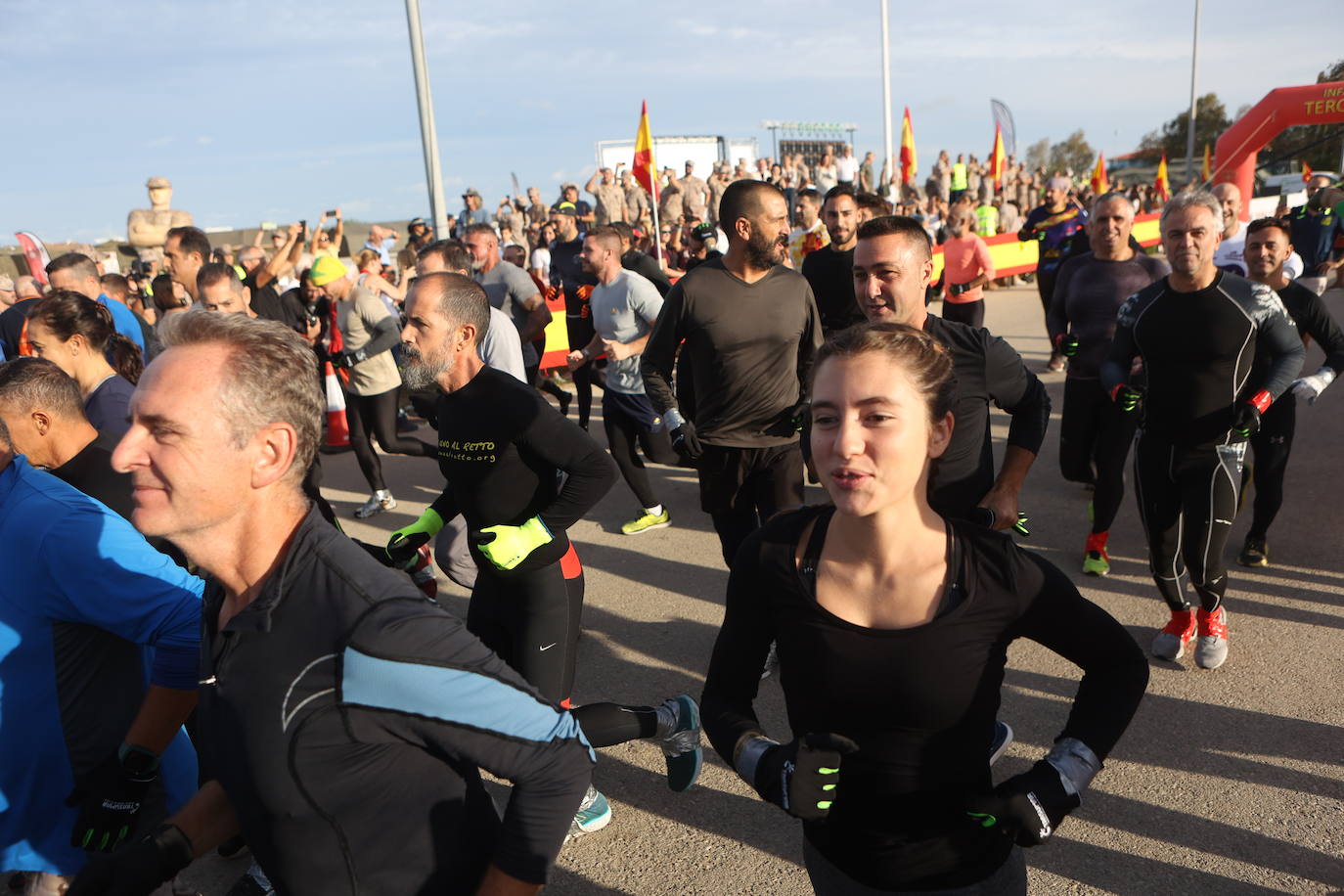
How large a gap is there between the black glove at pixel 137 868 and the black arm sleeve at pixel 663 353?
297 centimetres

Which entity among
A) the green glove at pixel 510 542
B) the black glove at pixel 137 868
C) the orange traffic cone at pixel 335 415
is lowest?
the orange traffic cone at pixel 335 415

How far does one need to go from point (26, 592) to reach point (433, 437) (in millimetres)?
7516

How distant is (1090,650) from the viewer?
5.81 ft

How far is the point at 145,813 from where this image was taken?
8.32 feet

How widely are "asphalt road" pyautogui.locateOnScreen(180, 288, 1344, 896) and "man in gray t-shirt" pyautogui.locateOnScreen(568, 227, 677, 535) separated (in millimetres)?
642

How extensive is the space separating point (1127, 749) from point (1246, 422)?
147 centimetres

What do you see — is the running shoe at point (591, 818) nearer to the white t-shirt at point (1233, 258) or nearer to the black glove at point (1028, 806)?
the black glove at point (1028, 806)

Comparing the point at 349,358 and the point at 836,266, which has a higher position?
the point at 836,266

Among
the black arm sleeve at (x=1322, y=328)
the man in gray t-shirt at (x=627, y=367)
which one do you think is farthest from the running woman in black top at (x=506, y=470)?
the black arm sleeve at (x=1322, y=328)

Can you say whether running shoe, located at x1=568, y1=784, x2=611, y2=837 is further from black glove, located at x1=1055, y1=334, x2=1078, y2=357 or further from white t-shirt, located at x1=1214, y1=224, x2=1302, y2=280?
white t-shirt, located at x1=1214, y1=224, x2=1302, y2=280

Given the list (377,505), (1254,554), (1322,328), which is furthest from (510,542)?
(377,505)

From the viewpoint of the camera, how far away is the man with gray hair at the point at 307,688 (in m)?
1.48

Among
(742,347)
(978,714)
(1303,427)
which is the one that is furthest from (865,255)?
(1303,427)

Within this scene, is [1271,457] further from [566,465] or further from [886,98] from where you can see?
[886,98]
